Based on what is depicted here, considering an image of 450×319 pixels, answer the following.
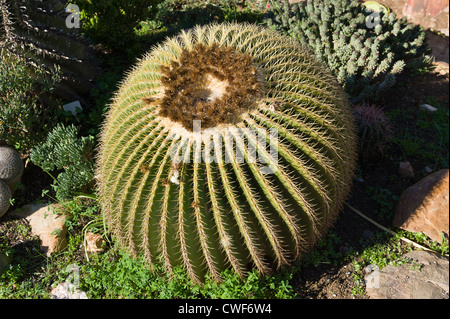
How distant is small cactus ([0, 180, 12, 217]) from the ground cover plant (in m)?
0.14

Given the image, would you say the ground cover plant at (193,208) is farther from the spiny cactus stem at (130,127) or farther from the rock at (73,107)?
the spiny cactus stem at (130,127)

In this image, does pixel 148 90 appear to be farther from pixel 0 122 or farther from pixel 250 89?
pixel 0 122

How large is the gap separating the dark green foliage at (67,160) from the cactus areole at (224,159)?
2.57 feet

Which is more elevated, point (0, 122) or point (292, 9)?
point (292, 9)

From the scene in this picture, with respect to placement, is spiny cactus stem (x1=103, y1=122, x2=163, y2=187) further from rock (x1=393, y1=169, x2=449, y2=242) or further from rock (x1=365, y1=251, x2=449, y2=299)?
rock (x1=393, y1=169, x2=449, y2=242)

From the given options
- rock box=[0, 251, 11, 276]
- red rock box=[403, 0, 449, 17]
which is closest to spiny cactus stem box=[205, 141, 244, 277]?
rock box=[0, 251, 11, 276]

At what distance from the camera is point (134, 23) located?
570cm

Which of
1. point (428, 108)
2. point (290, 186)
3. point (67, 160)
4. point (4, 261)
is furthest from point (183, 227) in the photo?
point (428, 108)

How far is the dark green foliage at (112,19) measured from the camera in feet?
17.3

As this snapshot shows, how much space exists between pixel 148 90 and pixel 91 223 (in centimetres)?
158

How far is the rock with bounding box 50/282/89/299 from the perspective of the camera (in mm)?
3486

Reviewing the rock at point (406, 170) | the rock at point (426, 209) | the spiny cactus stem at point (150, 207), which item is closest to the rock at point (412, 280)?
the rock at point (426, 209)

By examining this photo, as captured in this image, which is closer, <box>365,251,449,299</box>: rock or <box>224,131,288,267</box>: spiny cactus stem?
<box>224,131,288,267</box>: spiny cactus stem
